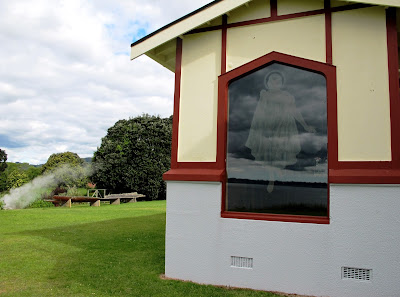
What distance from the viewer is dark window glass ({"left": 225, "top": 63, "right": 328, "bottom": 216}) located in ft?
18.6

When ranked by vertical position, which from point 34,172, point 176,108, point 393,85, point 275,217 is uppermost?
point 393,85

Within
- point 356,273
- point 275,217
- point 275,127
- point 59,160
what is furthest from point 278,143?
point 59,160

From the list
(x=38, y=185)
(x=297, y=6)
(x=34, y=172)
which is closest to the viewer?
(x=297, y=6)

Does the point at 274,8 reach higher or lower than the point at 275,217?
higher

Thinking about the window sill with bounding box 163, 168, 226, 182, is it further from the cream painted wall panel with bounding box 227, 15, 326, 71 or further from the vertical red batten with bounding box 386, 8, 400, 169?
the vertical red batten with bounding box 386, 8, 400, 169

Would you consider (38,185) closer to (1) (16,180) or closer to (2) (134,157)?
(1) (16,180)

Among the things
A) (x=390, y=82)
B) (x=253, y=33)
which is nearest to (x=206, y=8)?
(x=253, y=33)

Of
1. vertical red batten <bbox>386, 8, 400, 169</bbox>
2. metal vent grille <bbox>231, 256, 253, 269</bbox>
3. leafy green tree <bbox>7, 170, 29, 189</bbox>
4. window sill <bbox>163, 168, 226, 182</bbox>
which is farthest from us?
leafy green tree <bbox>7, 170, 29, 189</bbox>

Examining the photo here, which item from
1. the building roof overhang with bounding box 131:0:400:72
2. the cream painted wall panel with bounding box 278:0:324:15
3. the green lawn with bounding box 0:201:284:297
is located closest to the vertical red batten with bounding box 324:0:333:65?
the cream painted wall panel with bounding box 278:0:324:15

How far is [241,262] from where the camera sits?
5781mm

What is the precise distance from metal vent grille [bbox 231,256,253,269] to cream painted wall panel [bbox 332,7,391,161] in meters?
2.33

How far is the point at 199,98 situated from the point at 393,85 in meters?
3.31

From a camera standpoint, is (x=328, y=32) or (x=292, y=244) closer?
(x=292, y=244)

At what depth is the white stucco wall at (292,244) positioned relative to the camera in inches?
197
